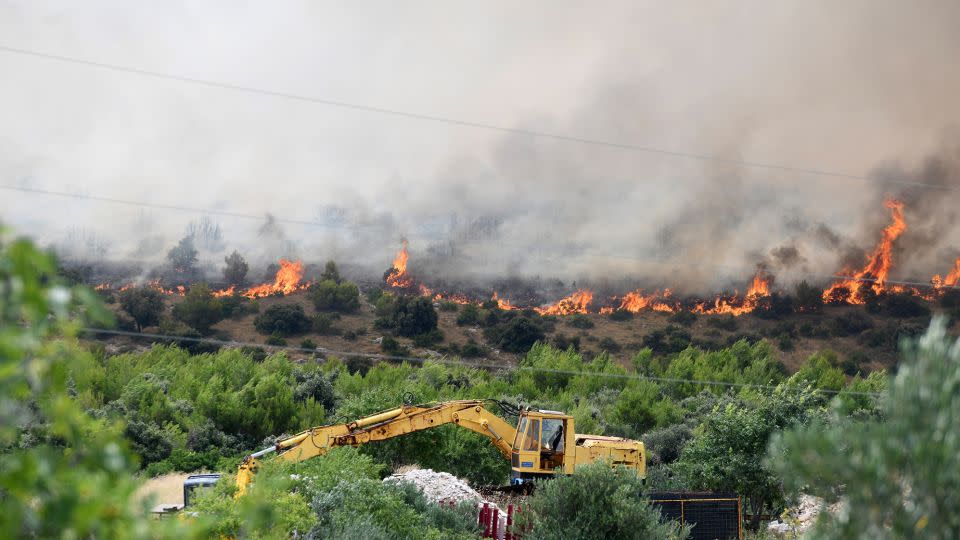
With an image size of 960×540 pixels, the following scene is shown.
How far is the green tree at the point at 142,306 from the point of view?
94062mm

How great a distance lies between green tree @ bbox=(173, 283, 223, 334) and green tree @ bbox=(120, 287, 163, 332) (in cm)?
221

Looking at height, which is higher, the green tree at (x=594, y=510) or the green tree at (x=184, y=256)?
the green tree at (x=184, y=256)

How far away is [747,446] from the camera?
30.0 metres

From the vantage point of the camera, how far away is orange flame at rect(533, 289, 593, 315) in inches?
4363

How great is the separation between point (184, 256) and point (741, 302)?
2689 inches

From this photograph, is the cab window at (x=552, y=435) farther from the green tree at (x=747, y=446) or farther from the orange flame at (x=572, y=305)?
the orange flame at (x=572, y=305)

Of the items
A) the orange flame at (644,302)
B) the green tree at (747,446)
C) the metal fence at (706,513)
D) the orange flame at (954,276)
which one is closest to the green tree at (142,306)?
the orange flame at (644,302)

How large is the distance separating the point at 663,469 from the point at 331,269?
7670 cm

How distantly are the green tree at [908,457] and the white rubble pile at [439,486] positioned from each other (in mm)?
21385

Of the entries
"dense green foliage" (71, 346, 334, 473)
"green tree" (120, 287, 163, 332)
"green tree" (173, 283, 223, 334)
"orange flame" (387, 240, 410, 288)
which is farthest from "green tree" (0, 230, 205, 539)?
"orange flame" (387, 240, 410, 288)

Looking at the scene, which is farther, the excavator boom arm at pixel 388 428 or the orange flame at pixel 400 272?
the orange flame at pixel 400 272

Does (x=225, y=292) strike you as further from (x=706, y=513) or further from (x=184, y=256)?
(x=706, y=513)

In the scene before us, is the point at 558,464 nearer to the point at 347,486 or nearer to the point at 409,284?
the point at 347,486

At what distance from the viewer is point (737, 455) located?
29.7 metres
